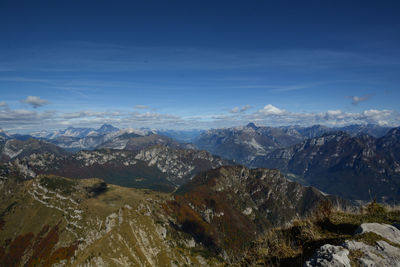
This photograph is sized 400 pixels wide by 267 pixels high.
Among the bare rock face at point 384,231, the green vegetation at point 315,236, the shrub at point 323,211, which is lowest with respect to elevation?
the green vegetation at point 315,236

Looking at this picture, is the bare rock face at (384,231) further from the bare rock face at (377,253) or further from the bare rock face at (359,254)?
the bare rock face at (377,253)

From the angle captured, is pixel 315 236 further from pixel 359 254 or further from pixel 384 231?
pixel 359 254

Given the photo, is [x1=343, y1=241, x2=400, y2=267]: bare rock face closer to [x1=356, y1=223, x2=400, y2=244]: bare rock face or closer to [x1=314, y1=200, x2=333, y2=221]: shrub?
[x1=356, y1=223, x2=400, y2=244]: bare rock face

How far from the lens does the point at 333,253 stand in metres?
7.34

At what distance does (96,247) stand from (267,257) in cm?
21452

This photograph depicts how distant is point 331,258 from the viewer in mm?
6977

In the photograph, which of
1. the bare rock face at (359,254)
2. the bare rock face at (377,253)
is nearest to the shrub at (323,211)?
the bare rock face at (359,254)

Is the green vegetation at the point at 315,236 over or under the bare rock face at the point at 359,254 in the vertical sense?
under

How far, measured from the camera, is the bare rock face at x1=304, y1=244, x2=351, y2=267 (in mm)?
6840

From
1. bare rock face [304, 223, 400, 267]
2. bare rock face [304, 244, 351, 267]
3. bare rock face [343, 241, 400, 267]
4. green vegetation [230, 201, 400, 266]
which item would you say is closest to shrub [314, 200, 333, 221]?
green vegetation [230, 201, 400, 266]

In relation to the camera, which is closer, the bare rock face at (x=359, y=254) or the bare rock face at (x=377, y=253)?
the bare rock face at (x=359, y=254)

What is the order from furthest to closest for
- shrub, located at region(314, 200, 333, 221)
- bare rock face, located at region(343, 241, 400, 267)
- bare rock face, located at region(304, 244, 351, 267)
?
shrub, located at region(314, 200, 333, 221), bare rock face, located at region(343, 241, 400, 267), bare rock face, located at region(304, 244, 351, 267)

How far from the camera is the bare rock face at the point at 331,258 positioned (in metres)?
6.84

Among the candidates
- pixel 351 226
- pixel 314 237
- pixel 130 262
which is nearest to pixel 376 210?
pixel 351 226
